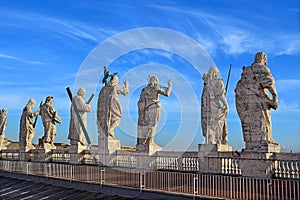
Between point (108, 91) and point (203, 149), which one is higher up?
point (108, 91)

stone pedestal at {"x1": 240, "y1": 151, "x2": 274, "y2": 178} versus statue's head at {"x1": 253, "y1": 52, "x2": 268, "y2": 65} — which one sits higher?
statue's head at {"x1": 253, "y1": 52, "x2": 268, "y2": 65}

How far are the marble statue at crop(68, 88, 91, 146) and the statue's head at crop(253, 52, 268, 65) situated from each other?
9.38 m

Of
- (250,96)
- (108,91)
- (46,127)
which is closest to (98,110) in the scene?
(108,91)

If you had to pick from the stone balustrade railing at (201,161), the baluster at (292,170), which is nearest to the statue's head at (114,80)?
the stone balustrade railing at (201,161)

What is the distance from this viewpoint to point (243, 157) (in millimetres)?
12938

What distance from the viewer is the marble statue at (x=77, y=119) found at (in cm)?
1952

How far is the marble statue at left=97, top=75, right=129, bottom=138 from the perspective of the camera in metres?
18.2

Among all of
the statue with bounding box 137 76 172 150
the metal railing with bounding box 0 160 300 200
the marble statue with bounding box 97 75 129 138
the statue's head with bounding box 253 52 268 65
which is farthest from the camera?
the marble statue with bounding box 97 75 129 138

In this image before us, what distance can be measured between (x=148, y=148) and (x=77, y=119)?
5.04 meters

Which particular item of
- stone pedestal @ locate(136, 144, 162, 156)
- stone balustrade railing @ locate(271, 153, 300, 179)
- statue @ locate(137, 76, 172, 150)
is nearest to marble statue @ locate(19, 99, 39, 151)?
statue @ locate(137, 76, 172, 150)

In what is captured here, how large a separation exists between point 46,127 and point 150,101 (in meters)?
8.06

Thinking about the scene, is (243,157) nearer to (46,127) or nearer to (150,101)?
(150,101)

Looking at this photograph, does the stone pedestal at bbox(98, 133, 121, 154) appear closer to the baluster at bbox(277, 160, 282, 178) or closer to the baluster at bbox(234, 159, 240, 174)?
the baluster at bbox(234, 159, 240, 174)

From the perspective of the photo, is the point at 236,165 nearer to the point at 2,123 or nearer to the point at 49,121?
the point at 49,121
